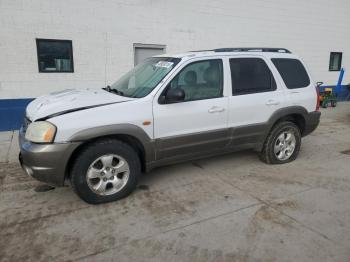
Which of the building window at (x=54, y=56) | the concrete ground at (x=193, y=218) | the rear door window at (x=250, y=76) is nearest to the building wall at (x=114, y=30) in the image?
the building window at (x=54, y=56)

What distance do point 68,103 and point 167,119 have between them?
4.01ft

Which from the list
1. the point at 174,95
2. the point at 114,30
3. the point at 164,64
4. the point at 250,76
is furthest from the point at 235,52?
the point at 114,30

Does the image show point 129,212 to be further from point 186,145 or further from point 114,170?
point 186,145

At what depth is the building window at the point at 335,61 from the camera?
13.3 meters

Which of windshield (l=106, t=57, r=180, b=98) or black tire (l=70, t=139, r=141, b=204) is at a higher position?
windshield (l=106, t=57, r=180, b=98)

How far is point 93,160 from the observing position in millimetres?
3502

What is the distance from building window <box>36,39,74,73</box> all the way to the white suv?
384cm

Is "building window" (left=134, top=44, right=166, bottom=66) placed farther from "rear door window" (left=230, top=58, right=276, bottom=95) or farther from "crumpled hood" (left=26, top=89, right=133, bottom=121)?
"crumpled hood" (left=26, top=89, right=133, bottom=121)

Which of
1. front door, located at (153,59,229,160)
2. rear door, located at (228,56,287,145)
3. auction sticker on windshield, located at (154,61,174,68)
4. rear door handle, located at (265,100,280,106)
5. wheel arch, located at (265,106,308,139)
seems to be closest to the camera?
front door, located at (153,59,229,160)

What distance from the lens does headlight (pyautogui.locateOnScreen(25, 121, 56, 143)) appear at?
324 cm

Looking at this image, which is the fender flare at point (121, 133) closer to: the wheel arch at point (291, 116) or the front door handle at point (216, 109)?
the front door handle at point (216, 109)

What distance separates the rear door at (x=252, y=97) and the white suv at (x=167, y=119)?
0.05 feet

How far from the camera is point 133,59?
852 cm

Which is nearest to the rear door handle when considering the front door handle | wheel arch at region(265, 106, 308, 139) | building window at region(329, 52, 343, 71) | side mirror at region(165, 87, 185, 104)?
wheel arch at region(265, 106, 308, 139)
